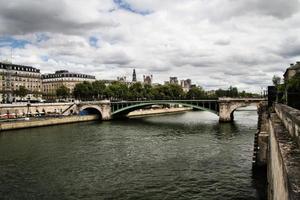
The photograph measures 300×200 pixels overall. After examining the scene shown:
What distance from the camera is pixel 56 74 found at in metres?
170

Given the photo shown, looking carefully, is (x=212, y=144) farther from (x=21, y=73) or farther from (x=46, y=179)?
(x=21, y=73)

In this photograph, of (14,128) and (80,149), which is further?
(14,128)

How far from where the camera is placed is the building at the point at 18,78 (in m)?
119

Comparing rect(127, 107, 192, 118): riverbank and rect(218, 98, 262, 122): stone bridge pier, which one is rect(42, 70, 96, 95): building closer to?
rect(127, 107, 192, 118): riverbank

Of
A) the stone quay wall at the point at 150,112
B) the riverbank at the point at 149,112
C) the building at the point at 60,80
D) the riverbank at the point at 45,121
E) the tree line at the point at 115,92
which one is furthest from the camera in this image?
the building at the point at 60,80

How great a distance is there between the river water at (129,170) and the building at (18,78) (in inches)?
3449

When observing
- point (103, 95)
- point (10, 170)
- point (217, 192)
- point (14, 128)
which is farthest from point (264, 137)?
point (103, 95)

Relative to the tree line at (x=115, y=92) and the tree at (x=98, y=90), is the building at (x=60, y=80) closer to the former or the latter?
the tree line at (x=115, y=92)

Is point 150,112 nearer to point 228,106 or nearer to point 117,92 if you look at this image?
point 117,92

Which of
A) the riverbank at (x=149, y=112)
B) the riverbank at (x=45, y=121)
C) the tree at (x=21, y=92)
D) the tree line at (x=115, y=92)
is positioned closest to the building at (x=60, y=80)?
the tree line at (x=115, y=92)

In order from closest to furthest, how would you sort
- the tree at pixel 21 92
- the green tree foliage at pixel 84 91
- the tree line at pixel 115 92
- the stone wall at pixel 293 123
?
the stone wall at pixel 293 123, the tree at pixel 21 92, the green tree foliage at pixel 84 91, the tree line at pixel 115 92

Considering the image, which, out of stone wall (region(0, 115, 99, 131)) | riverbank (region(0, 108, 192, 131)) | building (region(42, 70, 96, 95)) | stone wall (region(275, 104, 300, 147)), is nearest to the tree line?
Result: riverbank (region(0, 108, 192, 131))

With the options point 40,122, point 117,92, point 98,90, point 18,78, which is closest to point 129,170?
point 40,122

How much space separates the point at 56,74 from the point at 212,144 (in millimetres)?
145321
